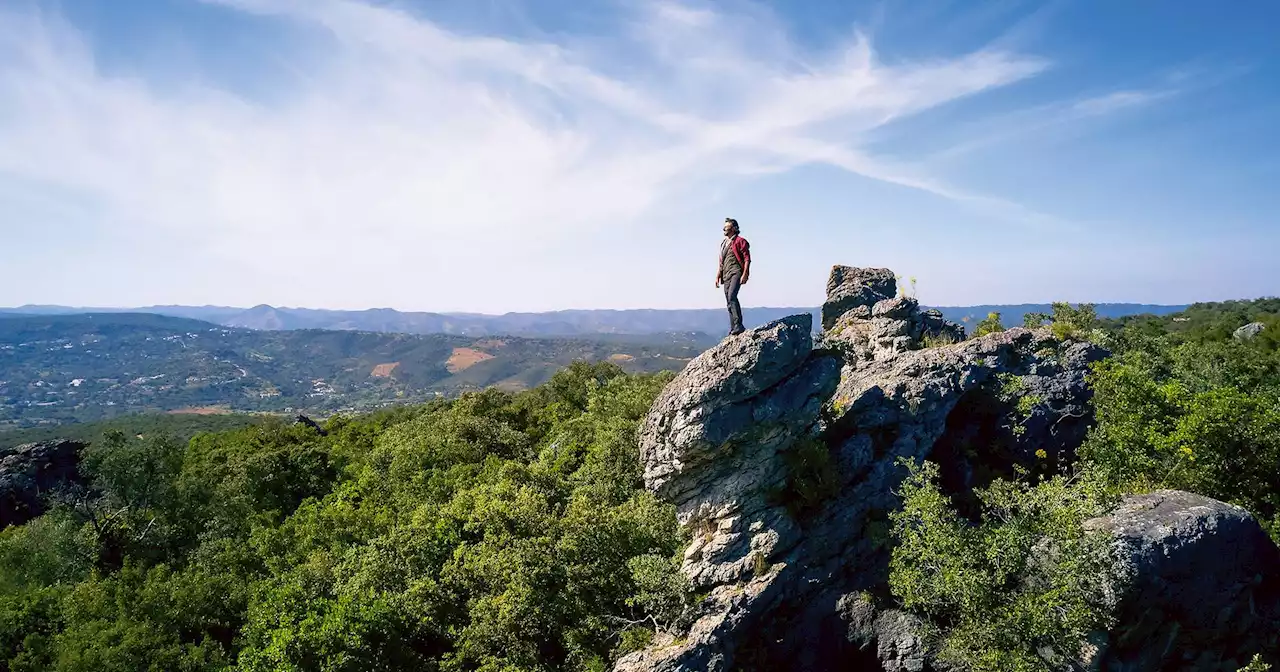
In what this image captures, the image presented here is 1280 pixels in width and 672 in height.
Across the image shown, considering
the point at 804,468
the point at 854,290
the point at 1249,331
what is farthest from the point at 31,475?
the point at 1249,331

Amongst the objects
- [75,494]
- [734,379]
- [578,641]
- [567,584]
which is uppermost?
[734,379]

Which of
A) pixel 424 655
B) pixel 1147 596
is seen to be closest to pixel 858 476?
pixel 1147 596

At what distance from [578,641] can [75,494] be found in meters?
47.1

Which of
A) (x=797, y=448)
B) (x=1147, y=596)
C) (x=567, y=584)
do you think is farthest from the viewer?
(x=797, y=448)

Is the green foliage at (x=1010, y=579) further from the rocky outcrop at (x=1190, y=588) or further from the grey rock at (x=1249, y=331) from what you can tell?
the grey rock at (x=1249, y=331)

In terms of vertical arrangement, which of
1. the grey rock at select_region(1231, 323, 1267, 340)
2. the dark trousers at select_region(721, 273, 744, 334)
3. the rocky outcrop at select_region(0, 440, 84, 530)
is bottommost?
the rocky outcrop at select_region(0, 440, 84, 530)

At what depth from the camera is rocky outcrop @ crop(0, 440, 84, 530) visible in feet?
204

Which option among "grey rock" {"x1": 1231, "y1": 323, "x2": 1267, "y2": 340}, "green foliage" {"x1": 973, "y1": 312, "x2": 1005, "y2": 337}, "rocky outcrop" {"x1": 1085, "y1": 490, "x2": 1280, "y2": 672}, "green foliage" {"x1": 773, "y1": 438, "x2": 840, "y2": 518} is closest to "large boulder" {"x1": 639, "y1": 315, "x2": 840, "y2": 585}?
"green foliage" {"x1": 773, "y1": 438, "x2": 840, "y2": 518}

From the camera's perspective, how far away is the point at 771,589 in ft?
61.1

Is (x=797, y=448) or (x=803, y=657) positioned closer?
(x=803, y=657)

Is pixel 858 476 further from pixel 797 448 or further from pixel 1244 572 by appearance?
pixel 1244 572

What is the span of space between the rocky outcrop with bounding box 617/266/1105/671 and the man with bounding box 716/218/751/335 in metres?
1.72

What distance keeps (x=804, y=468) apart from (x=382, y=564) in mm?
15983

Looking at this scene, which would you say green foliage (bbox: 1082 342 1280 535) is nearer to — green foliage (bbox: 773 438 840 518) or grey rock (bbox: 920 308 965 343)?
grey rock (bbox: 920 308 965 343)
